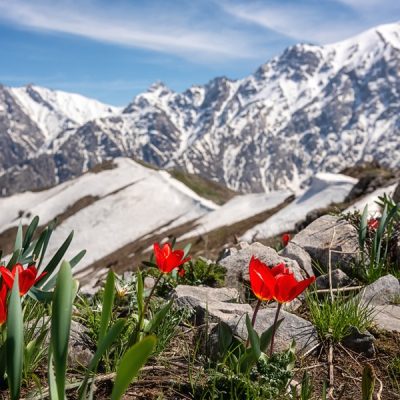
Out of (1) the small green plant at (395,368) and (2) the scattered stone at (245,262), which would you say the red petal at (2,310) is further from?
(2) the scattered stone at (245,262)

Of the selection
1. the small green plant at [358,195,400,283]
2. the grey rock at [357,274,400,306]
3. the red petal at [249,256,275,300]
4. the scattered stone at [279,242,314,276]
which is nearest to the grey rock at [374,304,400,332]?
the grey rock at [357,274,400,306]

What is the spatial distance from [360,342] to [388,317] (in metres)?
0.88

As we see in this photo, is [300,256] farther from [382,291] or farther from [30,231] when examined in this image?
[30,231]

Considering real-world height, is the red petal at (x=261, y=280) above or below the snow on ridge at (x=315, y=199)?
above

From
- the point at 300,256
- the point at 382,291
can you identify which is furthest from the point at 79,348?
the point at 300,256

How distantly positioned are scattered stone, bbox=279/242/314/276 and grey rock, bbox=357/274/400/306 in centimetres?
124

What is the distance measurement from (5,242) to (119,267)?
43.7 meters

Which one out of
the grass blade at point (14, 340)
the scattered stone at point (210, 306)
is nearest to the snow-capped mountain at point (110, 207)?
the scattered stone at point (210, 306)

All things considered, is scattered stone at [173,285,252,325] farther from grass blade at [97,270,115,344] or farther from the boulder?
grass blade at [97,270,115,344]

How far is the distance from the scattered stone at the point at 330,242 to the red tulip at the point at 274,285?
10.9 feet

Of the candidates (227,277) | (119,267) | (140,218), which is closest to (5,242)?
(140,218)

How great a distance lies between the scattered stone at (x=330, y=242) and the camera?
22.2ft

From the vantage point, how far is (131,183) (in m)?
106

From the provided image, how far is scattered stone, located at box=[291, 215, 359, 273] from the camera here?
6757mm
